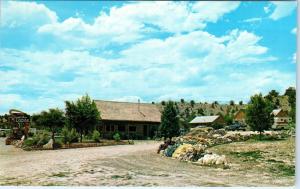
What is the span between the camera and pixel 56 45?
815 centimetres

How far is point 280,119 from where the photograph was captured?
32.0ft

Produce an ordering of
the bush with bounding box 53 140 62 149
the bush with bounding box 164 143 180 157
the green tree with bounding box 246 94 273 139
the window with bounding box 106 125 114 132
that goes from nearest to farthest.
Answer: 1. the bush with bounding box 164 143 180 157
2. the green tree with bounding box 246 94 273 139
3. the bush with bounding box 53 140 62 149
4. the window with bounding box 106 125 114 132

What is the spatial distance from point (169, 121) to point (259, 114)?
5.71ft

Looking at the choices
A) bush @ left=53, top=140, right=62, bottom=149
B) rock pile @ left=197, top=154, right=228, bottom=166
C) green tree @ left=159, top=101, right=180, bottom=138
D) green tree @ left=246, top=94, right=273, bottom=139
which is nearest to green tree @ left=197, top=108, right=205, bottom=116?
green tree @ left=159, top=101, right=180, bottom=138

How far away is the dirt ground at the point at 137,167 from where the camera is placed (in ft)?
22.3

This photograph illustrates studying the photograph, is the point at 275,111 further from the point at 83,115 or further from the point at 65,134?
the point at 65,134

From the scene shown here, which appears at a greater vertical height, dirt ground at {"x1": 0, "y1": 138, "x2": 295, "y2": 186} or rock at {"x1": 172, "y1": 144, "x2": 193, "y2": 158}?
rock at {"x1": 172, "y1": 144, "x2": 193, "y2": 158}

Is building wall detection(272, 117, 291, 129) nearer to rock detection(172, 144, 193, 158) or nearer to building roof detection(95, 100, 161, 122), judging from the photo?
rock detection(172, 144, 193, 158)

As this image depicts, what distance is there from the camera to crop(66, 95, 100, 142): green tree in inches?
382

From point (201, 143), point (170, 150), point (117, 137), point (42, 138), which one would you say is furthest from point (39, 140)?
point (201, 143)

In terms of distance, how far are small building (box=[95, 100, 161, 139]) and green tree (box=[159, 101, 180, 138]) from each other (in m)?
0.14

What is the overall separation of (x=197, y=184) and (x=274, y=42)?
3175 millimetres

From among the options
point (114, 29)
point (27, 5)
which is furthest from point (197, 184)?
point (27, 5)

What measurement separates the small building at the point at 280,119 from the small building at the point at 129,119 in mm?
2222
